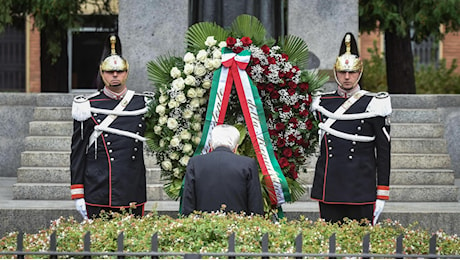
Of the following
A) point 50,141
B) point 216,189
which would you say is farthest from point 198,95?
point 50,141

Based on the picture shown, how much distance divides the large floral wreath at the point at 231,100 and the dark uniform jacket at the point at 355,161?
0.81 feet

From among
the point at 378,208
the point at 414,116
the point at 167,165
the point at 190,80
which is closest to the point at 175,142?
the point at 167,165

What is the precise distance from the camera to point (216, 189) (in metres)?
6.75

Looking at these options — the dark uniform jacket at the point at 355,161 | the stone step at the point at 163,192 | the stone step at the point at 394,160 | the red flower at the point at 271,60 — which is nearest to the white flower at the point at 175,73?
the red flower at the point at 271,60

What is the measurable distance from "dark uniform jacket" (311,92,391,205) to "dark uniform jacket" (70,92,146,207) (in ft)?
4.54

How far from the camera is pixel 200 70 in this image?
7723 mm

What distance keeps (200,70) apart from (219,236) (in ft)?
5.72

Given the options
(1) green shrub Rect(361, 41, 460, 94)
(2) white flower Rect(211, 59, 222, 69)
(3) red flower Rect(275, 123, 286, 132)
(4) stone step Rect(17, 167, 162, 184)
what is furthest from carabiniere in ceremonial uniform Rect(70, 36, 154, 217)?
(1) green shrub Rect(361, 41, 460, 94)

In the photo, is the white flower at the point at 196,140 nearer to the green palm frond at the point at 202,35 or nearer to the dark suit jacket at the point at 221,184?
the green palm frond at the point at 202,35

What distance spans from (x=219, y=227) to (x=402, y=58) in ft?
42.7

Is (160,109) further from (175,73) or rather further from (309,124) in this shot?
(309,124)

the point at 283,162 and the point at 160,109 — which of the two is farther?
the point at 283,162

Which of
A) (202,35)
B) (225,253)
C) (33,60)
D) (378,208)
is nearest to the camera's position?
(225,253)

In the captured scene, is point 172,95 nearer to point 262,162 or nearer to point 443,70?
point 262,162
